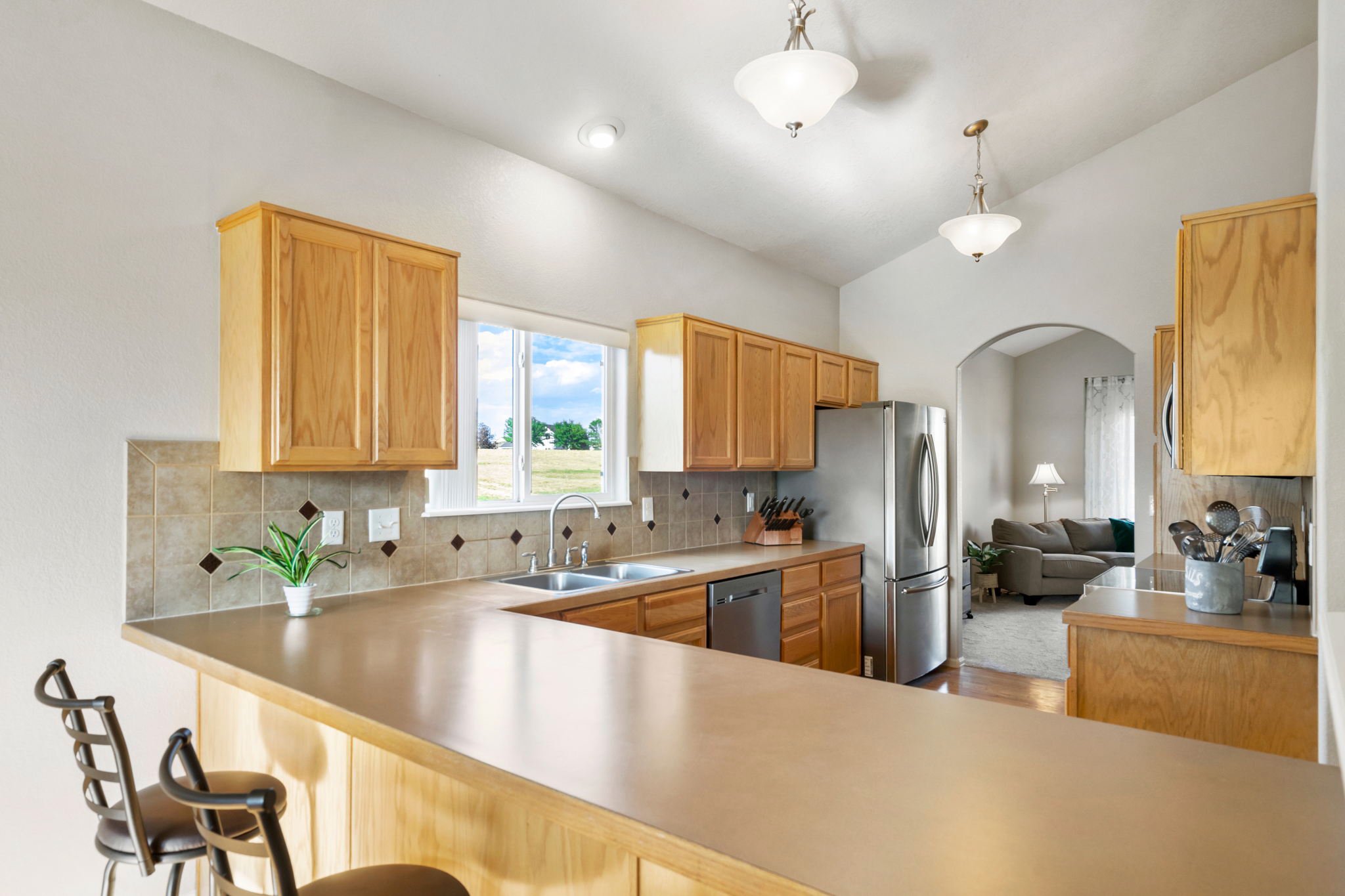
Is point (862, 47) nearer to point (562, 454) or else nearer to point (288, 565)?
point (562, 454)

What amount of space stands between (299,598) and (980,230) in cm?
338

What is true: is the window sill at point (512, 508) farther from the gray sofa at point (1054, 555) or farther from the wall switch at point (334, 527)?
the gray sofa at point (1054, 555)

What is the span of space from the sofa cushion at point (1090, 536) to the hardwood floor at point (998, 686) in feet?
11.6

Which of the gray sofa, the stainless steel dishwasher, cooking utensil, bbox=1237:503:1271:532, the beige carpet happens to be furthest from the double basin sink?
the gray sofa

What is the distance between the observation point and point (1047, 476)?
27.9ft

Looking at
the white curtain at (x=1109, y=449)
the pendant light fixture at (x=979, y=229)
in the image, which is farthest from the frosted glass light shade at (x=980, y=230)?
the white curtain at (x=1109, y=449)

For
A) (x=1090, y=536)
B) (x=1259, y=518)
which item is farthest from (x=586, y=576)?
(x=1090, y=536)

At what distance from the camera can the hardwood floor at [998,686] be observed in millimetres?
4367

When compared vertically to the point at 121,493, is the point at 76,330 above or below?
above

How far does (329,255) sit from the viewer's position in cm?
229

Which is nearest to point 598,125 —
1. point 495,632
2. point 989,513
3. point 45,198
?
point 45,198

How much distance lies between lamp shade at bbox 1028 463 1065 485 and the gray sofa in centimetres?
58

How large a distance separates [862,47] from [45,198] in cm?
283

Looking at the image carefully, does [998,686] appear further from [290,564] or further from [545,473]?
[290,564]
